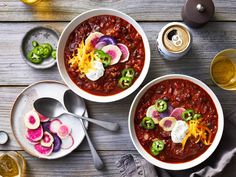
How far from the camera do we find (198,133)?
8.23ft

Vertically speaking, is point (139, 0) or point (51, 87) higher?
point (139, 0)

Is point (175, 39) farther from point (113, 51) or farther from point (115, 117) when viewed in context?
point (115, 117)

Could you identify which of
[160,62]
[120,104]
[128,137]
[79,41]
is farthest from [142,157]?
[79,41]

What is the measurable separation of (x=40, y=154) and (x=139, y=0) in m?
0.93

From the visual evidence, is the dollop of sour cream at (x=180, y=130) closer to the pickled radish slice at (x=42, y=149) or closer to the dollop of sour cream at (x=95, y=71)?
the dollop of sour cream at (x=95, y=71)

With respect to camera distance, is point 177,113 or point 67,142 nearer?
point 177,113

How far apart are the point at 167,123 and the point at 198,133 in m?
0.16

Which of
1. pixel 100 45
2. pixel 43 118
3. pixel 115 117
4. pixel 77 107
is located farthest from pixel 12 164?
pixel 100 45

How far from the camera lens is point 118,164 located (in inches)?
105

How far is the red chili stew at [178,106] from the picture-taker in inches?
100

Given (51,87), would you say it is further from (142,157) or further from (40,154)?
(142,157)

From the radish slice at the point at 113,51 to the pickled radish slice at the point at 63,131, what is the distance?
16.8 inches

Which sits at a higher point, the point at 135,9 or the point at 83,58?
the point at 135,9

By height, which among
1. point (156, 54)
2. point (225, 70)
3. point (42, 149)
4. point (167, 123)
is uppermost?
point (156, 54)
